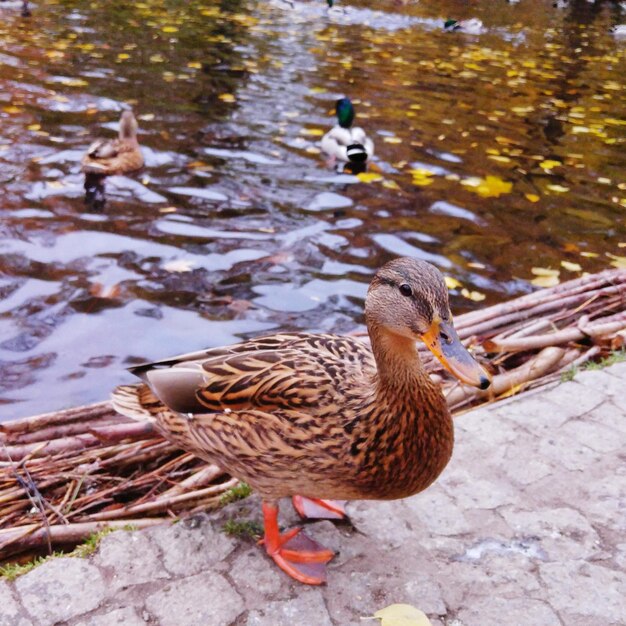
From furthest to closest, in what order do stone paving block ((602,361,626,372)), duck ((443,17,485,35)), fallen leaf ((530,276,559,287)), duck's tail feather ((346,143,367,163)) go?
duck ((443,17,485,35)) < duck's tail feather ((346,143,367,163)) < fallen leaf ((530,276,559,287)) < stone paving block ((602,361,626,372))

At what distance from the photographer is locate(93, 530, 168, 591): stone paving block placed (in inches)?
96.7

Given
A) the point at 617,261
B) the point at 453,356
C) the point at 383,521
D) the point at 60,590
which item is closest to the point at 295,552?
the point at 383,521

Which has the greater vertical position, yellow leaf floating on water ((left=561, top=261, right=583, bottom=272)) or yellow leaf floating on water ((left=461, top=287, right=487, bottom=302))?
yellow leaf floating on water ((left=561, top=261, right=583, bottom=272))

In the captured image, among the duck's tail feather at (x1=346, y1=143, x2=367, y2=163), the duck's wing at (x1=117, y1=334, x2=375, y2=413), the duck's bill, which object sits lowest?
the duck's tail feather at (x1=346, y1=143, x2=367, y2=163)

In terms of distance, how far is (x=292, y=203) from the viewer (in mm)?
6340

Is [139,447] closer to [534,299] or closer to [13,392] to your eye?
[13,392]

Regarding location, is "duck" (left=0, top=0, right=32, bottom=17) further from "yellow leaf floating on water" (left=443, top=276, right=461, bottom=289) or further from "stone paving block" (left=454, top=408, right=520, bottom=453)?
"stone paving block" (left=454, top=408, right=520, bottom=453)

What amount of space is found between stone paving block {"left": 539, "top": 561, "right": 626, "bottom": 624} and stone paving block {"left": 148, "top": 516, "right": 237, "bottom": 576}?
1145 mm

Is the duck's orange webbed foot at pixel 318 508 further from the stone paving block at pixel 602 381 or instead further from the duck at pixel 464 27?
the duck at pixel 464 27

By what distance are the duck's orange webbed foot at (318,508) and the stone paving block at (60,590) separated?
2.58 ft

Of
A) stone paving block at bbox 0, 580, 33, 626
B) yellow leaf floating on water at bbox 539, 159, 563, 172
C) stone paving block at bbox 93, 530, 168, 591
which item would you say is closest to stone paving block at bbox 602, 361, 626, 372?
stone paving block at bbox 93, 530, 168, 591

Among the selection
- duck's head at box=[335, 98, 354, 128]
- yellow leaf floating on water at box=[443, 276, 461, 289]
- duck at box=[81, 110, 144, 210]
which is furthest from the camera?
duck's head at box=[335, 98, 354, 128]

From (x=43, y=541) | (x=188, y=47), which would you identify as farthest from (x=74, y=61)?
(x=43, y=541)

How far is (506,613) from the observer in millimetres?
2334
